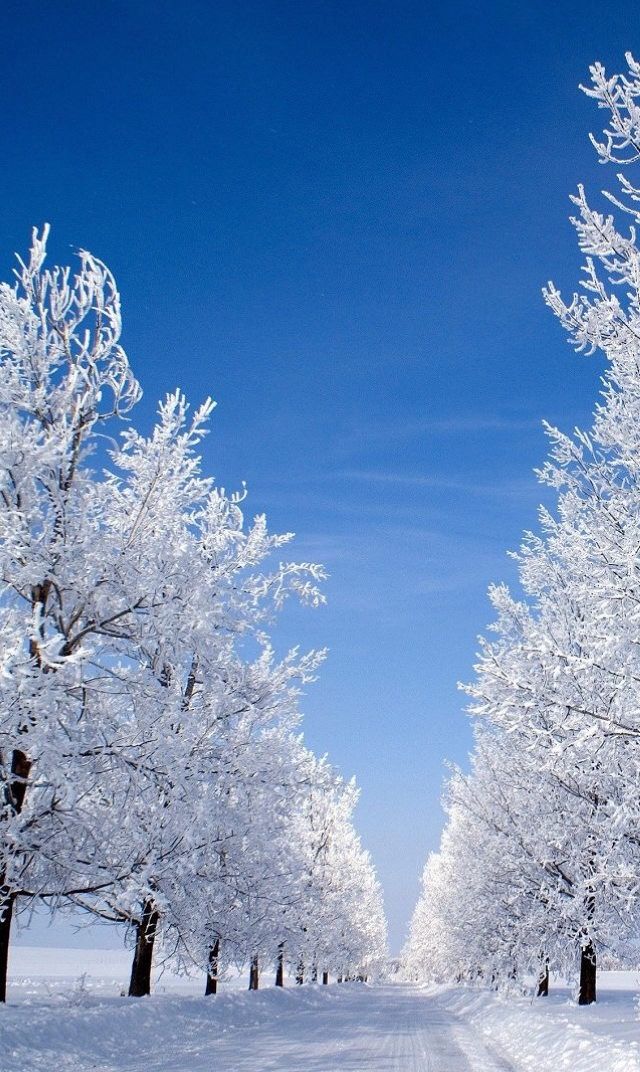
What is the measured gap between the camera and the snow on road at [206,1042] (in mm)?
9883

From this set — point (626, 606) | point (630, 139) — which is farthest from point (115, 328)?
point (626, 606)

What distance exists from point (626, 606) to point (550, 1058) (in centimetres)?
753

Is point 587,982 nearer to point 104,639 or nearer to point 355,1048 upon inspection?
point 355,1048

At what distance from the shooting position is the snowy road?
10914 millimetres

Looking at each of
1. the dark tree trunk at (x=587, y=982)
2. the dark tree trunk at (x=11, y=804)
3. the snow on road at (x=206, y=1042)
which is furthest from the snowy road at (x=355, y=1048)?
the dark tree trunk at (x=11, y=804)

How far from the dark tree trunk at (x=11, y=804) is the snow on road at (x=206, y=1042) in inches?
28.5

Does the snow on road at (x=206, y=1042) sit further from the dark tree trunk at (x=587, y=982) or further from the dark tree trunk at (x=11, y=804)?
the dark tree trunk at (x=587, y=982)

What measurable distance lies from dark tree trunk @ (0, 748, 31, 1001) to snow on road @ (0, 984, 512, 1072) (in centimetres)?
72

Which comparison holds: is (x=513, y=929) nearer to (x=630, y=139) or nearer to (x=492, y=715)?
(x=492, y=715)

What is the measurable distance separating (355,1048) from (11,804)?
25.9 ft

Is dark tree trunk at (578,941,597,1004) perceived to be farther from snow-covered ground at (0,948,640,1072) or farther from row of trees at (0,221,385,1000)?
row of trees at (0,221,385,1000)

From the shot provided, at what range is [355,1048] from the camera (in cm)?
1346

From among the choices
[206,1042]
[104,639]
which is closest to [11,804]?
[104,639]

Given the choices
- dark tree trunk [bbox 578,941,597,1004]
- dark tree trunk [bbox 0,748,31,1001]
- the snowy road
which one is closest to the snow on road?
the snowy road
